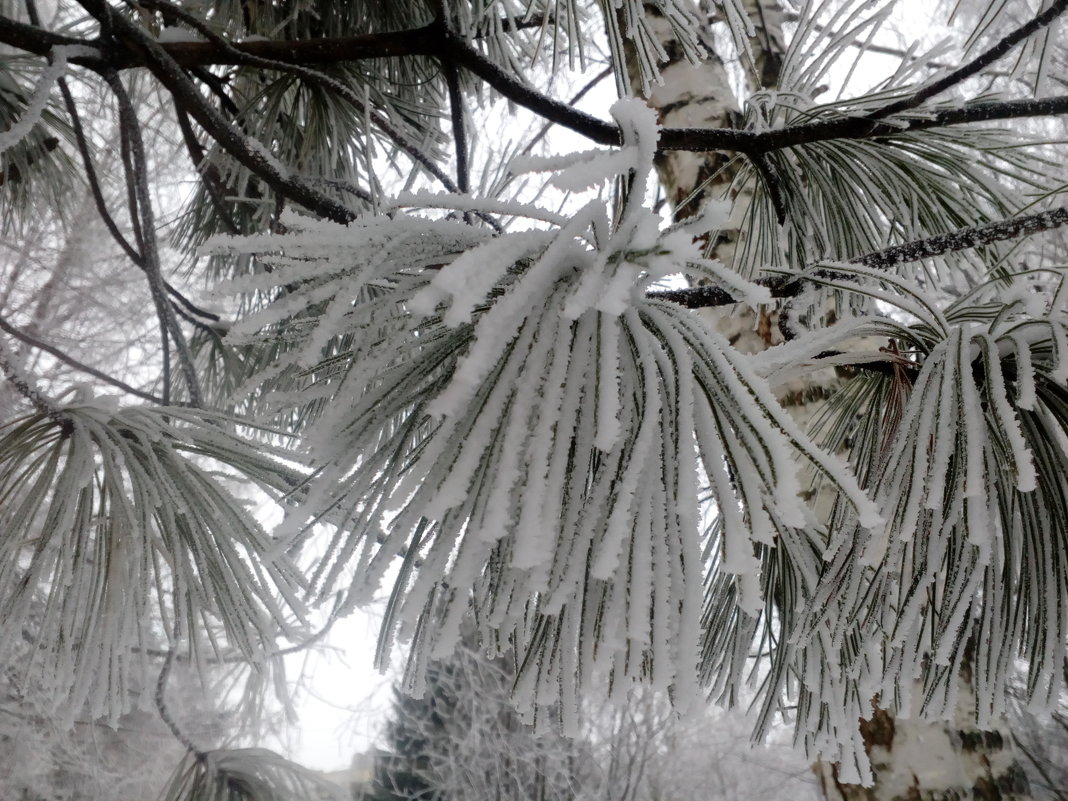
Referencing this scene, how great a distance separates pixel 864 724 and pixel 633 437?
61cm

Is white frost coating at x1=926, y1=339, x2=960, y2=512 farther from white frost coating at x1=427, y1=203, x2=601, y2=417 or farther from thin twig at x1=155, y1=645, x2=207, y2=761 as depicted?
thin twig at x1=155, y1=645, x2=207, y2=761

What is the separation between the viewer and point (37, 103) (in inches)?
21.4

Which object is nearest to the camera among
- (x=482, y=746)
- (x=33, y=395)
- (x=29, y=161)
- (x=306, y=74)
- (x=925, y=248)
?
(x=925, y=248)

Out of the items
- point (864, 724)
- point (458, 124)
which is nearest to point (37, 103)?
point (458, 124)

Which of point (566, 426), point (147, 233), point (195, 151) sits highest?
point (195, 151)

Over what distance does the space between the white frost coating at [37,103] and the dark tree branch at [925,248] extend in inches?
17.6

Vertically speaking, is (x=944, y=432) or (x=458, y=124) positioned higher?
(x=458, y=124)

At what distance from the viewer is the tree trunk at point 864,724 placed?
68 centimetres

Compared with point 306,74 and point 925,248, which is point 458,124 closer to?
point 306,74

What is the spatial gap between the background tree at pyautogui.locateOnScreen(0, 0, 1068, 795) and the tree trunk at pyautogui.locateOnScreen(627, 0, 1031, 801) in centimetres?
16

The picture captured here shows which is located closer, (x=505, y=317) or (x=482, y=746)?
(x=505, y=317)

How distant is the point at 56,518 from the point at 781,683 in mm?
443

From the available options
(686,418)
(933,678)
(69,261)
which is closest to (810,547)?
(933,678)

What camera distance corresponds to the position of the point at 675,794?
380 centimetres
